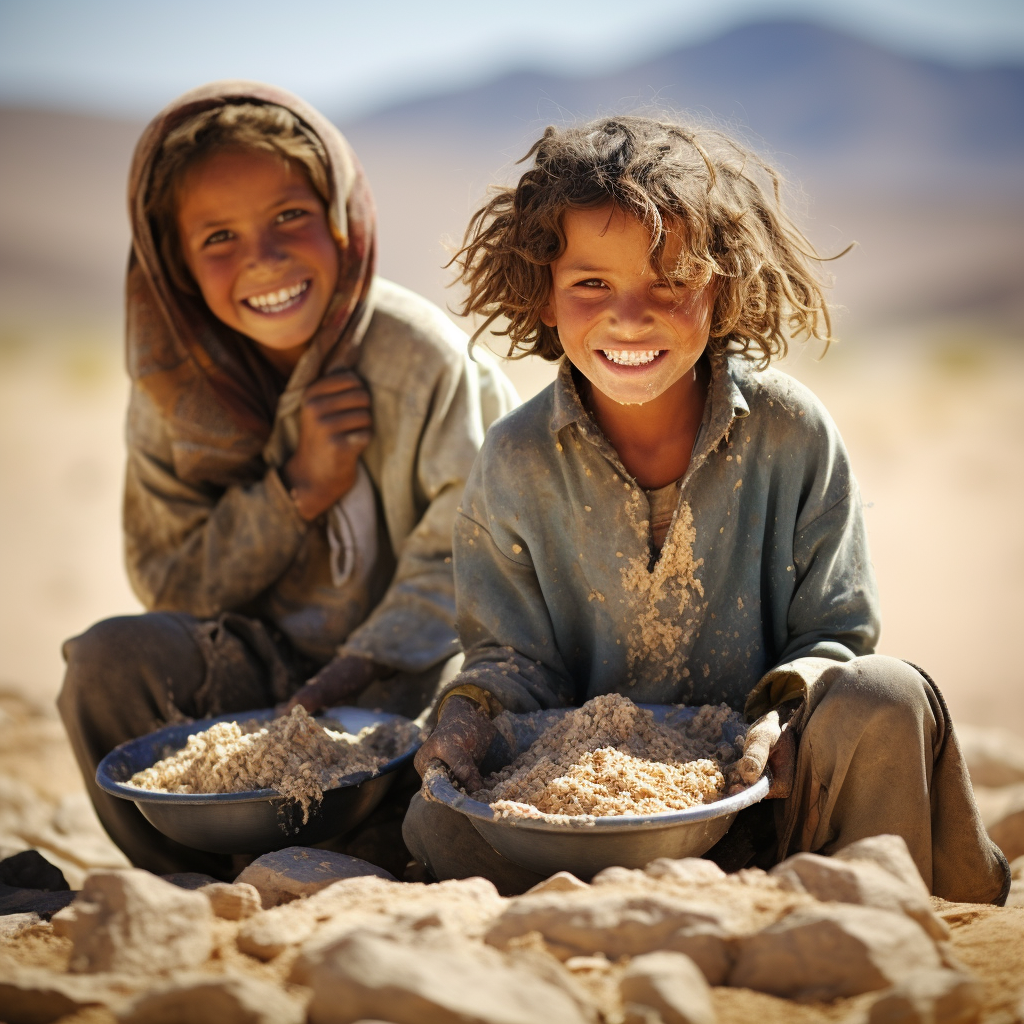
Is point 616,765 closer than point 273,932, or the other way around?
point 273,932

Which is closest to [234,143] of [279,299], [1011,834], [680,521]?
[279,299]

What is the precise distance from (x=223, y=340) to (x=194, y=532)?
2.04 feet

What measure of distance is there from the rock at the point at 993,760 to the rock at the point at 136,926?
343cm

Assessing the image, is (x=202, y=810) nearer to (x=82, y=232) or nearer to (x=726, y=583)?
(x=726, y=583)

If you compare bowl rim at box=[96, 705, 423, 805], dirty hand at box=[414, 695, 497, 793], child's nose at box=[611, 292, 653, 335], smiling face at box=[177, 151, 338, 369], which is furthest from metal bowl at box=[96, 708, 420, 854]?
smiling face at box=[177, 151, 338, 369]

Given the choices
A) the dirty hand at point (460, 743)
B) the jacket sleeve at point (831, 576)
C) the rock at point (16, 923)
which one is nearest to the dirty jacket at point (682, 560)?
the jacket sleeve at point (831, 576)

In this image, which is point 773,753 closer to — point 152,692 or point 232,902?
point 232,902

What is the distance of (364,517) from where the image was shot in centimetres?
374

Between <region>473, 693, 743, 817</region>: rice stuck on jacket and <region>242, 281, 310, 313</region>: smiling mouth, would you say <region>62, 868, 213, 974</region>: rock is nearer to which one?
<region>473, 693, 743, 817</region>: rice stuck on jacket

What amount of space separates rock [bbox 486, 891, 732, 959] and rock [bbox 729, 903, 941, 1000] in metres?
0.07

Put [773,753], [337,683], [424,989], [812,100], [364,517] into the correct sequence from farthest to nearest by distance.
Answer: [812,100] → [364,517] → [337,683] → [773,753] → [424,989]

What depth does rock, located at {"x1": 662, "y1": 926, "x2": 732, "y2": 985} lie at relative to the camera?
186cm

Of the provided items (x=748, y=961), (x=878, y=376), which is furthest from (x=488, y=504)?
(x=878, y=376)

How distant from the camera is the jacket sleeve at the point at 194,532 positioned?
3.71 metres
